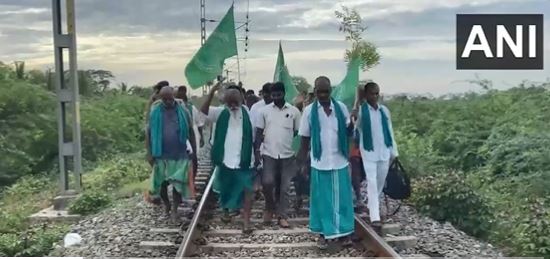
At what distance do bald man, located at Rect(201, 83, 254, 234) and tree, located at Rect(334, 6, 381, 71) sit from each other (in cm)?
370

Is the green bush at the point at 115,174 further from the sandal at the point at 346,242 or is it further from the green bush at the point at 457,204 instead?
the sandal at the point at 346,242

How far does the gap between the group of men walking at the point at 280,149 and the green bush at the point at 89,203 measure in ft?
5.47

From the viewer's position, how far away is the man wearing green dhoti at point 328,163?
7.00 meters

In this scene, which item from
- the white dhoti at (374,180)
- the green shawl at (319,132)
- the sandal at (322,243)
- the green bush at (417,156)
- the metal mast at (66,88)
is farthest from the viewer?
the green bush at (417,156)

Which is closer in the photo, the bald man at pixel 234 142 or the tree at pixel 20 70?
the bald man at pixel 234 142

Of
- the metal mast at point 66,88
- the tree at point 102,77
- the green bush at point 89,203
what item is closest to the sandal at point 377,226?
the green bush at point 89,203

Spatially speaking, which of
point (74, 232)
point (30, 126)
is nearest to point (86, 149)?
point (30, 126)

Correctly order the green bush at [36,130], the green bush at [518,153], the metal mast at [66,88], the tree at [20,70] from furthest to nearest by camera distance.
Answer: the tree at [20,70], the green bush at [36,130], the green bush at [518,153], the metal mast at [66,88]

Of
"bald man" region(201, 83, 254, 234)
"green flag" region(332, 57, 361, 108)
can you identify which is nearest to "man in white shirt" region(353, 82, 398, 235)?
"bald man" region(201, 83, 254, 234)

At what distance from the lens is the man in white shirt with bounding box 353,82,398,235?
24.3 feet

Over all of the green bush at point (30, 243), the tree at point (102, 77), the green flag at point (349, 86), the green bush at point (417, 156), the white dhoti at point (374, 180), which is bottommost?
the green bush at point (30, 243)

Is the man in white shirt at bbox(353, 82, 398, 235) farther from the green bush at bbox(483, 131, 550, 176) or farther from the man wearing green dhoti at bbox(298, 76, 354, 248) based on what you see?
the green bush at bbox(483, 131, 550, 176)

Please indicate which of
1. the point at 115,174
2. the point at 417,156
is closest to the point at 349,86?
the point at 417,156

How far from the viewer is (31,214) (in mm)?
10438
